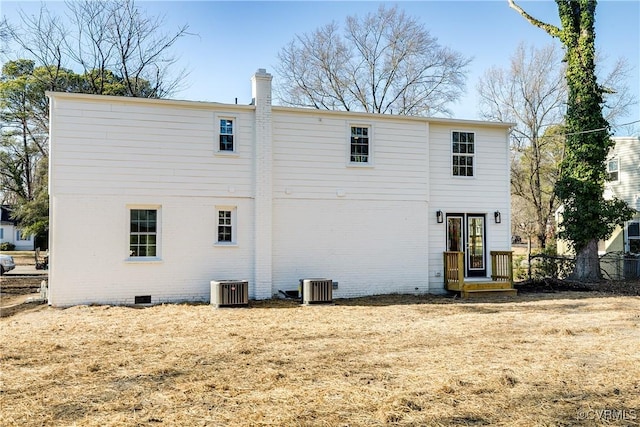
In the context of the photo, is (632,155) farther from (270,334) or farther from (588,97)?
(270,334)

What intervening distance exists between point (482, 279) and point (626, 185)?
12832 millimetres

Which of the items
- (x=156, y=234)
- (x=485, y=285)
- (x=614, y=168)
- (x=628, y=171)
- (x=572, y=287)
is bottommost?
(x=572, y=287)

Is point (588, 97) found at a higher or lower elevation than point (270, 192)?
higher

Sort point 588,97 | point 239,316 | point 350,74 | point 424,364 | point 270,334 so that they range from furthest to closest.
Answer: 1. point 350,74
2. point 588,97
3. point 239,316
4. point 270,334
5. point 424,364

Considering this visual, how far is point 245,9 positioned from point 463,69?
64.4 feet

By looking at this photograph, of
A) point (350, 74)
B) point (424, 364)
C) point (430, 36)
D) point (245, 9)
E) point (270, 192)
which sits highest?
point (430, 36)

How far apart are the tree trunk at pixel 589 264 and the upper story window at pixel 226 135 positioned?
497 inches

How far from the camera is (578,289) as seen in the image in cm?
1659

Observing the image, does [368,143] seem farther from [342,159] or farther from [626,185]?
[626,185]

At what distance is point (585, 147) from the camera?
17703 mm

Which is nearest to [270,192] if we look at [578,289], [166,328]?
[166,328]

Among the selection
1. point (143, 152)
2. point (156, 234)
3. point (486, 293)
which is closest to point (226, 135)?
point (143, 152)

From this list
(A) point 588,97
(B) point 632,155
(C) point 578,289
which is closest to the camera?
(C) point 578,289

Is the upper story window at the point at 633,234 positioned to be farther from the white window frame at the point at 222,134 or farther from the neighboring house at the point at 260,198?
the white window frame at the point at 222,134
